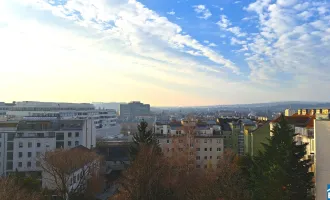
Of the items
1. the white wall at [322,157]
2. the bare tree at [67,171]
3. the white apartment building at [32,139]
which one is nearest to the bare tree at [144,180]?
the bare tree at [67,171]

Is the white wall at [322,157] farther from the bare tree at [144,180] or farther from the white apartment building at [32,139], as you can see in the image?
the white apartment building at [32,139]

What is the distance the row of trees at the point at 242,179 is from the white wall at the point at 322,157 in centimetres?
81

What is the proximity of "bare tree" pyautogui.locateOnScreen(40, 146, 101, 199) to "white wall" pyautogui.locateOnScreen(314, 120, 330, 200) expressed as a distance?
23.7 m

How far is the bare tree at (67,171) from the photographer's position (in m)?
33.5

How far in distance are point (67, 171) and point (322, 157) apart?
24.5 metres

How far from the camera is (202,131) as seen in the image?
186 ft

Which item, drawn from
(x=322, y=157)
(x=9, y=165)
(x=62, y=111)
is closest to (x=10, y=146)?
(x=9, y=165)

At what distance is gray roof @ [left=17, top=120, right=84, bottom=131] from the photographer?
181 feet

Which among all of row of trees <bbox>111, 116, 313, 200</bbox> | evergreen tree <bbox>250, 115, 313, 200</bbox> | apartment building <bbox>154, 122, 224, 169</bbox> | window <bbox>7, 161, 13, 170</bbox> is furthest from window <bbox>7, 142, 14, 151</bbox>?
evergreen tree <bbox>250, 115, 313, 200</bbox>

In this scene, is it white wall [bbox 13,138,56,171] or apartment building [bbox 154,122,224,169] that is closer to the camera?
white wall [bbox 13,138,56,171]

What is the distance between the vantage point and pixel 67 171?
3372 cm

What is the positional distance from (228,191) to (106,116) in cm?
11348

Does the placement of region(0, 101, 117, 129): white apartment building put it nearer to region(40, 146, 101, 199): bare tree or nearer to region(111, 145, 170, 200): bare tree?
region(40, 146, 101, 199): bare tree

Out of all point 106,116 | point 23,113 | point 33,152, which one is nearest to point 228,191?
point 33,152
